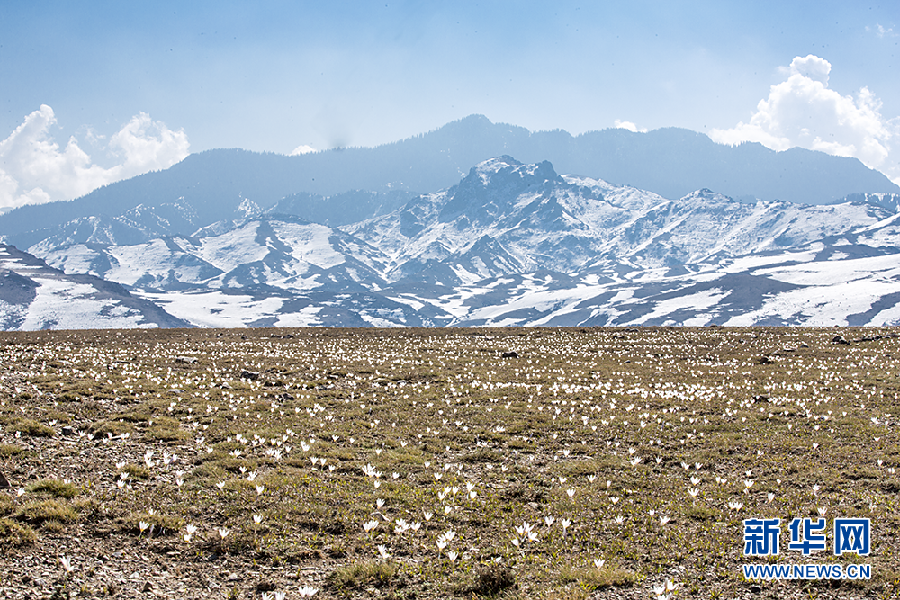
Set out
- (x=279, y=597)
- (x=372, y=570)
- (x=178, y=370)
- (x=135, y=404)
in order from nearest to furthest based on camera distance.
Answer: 1. (x=279, y=597)
2. (x=372, y=570)
3. (x=135, y=404)
4. (x=178, y=370)

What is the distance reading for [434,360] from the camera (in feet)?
122

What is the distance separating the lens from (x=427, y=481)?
1309cm

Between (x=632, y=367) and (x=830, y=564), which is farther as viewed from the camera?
(x=632, y=367)

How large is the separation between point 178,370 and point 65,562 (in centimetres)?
2344

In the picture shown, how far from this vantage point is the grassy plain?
337 inches

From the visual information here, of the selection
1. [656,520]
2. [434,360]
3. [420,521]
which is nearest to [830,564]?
[656,520]

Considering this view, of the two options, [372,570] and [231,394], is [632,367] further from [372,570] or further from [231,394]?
[372,570]

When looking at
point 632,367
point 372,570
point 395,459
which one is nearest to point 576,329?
Result: point 632,367

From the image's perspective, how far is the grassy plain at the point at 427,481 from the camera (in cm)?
857

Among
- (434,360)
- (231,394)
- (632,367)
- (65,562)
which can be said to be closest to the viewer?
(65,562)

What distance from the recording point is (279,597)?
7.49 meters

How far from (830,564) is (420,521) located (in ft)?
24.4

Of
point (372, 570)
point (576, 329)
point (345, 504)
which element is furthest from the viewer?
point (576, 329)

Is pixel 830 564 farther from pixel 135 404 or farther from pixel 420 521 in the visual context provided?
pixel 135 404
